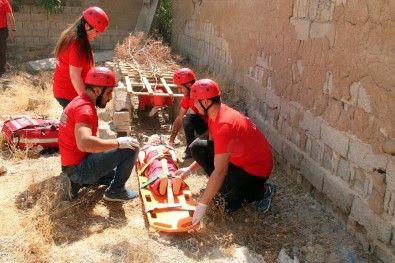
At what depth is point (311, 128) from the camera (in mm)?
3961

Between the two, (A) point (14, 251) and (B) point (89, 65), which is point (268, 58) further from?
(A) point (14, 251)

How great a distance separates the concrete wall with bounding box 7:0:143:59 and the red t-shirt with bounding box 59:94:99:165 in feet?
24.1

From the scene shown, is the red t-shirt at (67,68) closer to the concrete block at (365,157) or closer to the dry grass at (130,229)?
the dry grass at (130,229)

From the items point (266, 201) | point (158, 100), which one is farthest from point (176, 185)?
point (158, 100)

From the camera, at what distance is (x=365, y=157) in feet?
10.4

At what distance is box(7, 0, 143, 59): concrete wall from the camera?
33.4 ft

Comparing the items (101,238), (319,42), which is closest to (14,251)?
(101,238)

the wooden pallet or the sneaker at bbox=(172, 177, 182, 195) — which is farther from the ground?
the wooden pallet

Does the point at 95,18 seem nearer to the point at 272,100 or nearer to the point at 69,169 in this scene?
the point at 69,169

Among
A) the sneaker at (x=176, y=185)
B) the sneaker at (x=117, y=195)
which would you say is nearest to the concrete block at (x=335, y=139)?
the sneaker at (x=176, y=185)

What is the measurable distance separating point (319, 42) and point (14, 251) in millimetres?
3022

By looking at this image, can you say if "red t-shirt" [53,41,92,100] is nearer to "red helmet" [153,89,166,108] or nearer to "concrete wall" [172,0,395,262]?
"red helmet" [153,89,166,108]

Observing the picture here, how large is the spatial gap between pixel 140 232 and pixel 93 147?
2.52 ft

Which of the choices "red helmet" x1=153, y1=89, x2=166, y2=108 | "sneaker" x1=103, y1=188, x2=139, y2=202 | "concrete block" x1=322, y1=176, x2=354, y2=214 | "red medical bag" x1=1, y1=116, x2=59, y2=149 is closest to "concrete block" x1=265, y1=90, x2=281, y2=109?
"concrete block" x1=322, y1=176, x2=354, y2=214
